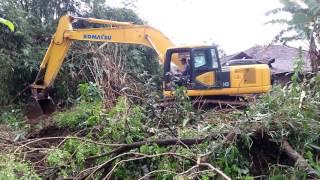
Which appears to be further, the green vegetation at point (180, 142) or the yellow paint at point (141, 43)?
the yellow paint at point (141, 43)

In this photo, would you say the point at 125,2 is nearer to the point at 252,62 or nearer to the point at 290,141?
the point at 252,62

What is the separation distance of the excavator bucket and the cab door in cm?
315

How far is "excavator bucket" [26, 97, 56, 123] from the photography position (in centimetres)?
844

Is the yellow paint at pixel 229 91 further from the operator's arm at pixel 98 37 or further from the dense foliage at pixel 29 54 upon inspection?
the dense foliage at pixel 29 54

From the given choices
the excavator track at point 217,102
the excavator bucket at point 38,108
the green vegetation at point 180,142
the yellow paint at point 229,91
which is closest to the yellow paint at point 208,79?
the yellow paint at point 229,91

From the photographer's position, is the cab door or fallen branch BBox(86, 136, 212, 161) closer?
fallen branch BBox(86, 136, 212, 161)

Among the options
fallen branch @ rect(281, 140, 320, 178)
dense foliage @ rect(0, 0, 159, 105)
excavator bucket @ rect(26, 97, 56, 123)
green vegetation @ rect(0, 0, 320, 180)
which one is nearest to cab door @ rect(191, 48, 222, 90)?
green vegetation @ rect(0, 0, 320, 180)

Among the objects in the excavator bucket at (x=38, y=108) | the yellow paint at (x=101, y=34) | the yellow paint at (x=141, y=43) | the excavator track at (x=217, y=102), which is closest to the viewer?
the excavator track at (x=217, y=102)

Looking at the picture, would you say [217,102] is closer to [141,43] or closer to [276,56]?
[141,43]

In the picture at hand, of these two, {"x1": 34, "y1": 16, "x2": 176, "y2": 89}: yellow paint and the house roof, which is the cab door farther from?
the house roof

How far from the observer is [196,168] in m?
3.52

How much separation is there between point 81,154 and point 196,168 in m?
1.21

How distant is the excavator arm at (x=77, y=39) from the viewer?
803cm

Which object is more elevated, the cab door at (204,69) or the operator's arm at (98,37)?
the operator's arm at (98,37)
